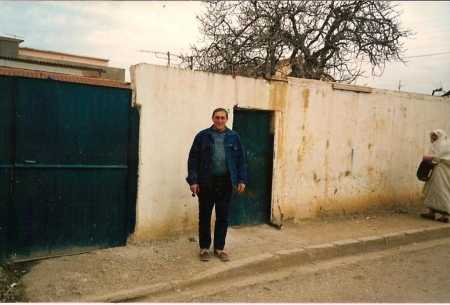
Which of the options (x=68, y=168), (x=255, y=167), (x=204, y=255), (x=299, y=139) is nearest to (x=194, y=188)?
(x=204, y=255)

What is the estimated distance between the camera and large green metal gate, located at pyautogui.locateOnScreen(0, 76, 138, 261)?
4.62 metres

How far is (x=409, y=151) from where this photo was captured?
8828 millimetres

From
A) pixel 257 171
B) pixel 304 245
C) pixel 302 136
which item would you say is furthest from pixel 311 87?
pixel 304 245

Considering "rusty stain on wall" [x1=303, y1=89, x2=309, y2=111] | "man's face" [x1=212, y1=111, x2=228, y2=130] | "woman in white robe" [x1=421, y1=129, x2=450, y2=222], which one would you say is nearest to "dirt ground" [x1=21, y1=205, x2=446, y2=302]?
"woman in white robe" [x1=421, y1=129, x2=450, y2=222]

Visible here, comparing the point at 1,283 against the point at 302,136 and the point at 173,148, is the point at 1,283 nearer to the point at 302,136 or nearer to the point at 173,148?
the point at 173,148

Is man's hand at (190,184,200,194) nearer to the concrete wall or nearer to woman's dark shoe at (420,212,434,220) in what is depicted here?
the concrete wall

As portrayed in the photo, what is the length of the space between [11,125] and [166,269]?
7.95ft

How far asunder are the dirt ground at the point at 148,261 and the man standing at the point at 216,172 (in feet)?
1.35

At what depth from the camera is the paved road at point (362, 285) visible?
424cm

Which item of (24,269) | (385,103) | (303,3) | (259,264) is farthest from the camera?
(303,3)

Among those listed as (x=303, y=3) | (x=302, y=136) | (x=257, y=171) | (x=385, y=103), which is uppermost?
(x=303, y=3)

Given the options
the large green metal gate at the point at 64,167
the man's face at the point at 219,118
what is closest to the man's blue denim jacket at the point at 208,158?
the man's face at the point at 219,118

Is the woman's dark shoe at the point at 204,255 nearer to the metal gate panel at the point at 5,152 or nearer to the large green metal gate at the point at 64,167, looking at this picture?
the large green metal gate at the point at 64,167

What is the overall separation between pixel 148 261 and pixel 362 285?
2.54m
